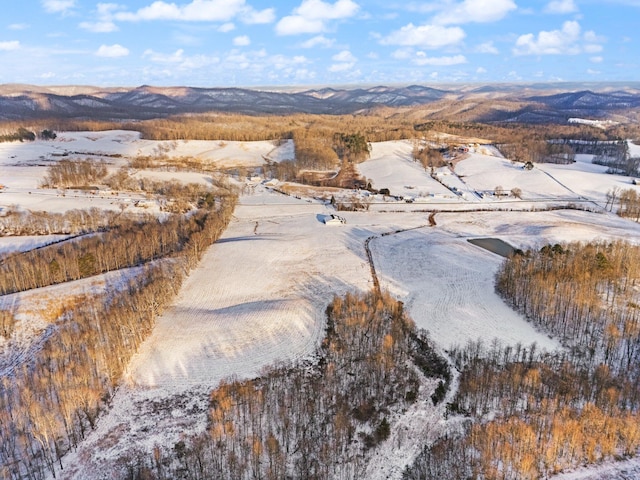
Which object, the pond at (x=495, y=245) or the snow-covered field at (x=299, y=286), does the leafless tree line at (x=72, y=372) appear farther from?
the pond at (x=495, y=245)

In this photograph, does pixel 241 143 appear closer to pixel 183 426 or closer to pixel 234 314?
pixel 234 314

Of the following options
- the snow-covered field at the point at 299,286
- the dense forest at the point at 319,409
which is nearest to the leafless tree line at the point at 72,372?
the snow-covered field at the point at 299,286

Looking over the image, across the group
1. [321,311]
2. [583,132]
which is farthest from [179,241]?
[583,132]

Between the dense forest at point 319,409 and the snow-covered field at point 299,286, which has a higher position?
the snow-covered field at point 299,286

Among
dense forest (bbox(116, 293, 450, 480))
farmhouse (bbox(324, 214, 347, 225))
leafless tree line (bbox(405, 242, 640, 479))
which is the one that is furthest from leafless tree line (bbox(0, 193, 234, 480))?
farmhouse (bbox(324, 214, 347, 225))

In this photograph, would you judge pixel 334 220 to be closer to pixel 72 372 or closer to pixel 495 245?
pixel 495 245

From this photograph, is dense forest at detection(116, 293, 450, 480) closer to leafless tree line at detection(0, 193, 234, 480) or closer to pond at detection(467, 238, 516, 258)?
leafless tree line at detection(0, 193, 234, 480)
